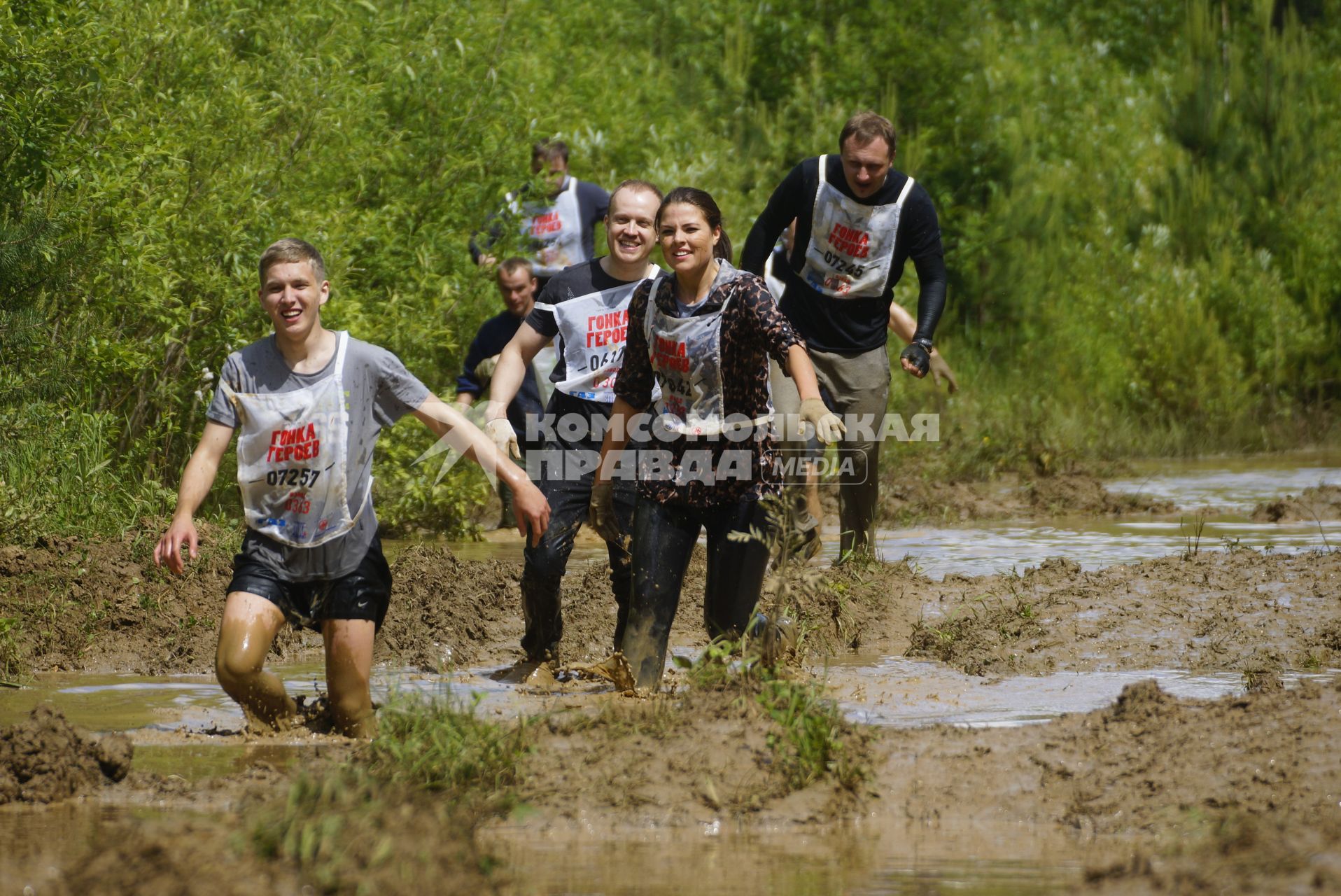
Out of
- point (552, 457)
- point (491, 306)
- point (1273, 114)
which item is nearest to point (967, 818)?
point (552, 457)

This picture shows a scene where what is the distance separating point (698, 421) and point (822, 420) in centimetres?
60

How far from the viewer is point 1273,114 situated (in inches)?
755

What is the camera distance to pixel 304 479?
5562 mm

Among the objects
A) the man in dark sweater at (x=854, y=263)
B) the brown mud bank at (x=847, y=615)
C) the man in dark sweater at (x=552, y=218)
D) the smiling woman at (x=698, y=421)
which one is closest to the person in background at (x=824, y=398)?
the man in dark sweater at (x=854, y=263)

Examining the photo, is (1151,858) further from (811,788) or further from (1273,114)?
(1273,114)

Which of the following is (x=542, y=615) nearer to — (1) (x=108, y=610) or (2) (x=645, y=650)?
(2) (x=645, y=650)

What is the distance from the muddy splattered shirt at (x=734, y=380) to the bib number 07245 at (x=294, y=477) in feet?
3.96

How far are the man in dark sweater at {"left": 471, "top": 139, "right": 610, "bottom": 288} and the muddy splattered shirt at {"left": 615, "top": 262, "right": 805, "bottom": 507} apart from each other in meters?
5.95

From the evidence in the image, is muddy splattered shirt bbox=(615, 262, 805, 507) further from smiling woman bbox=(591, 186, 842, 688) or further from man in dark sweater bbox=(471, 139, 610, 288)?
man in dark sweater bbox=(471, 139, 610, 288)

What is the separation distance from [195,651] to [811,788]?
11.8ft

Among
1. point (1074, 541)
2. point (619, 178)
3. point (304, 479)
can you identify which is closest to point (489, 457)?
point (304, 479)

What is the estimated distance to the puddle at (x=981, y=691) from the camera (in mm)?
5891

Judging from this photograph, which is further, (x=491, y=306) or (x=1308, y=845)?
(x=491, y=306)

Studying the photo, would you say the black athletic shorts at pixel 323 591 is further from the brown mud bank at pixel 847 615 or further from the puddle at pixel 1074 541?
the puddle at pixel 1074 541
